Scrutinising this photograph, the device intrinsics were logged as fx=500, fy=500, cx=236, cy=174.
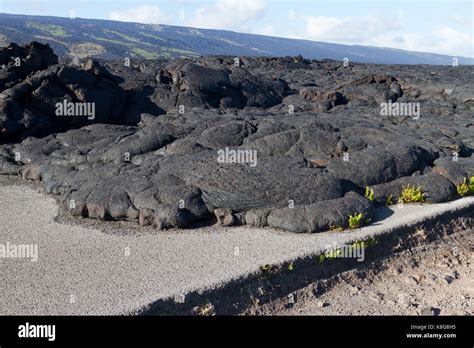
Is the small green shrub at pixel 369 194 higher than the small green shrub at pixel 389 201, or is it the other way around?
the small green shrub at pixel 369 194

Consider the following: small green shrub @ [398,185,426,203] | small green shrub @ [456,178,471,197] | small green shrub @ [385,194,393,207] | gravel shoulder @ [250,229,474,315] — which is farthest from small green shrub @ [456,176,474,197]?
gravel shoulder @ [250,229,474,315]

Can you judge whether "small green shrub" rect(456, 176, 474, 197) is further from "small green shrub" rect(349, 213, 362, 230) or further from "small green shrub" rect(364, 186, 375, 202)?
"small green shrub" rect(349, 213, 362, 230)

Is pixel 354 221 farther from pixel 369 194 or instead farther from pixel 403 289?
pixel 403 289

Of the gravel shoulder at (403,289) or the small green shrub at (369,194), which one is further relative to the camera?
the small green shrub at (369,194)

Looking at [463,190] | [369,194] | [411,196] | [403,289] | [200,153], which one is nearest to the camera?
[403,289]

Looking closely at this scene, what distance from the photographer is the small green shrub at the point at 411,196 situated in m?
19.6

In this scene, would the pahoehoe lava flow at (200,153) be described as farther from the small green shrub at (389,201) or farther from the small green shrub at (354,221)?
the small green shrub at (354,221)

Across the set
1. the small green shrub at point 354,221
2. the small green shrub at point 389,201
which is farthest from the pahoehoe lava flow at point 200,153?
the small green shrub at point 354,221

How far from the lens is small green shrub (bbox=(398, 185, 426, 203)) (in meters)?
19.6

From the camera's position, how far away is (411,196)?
19609 mm

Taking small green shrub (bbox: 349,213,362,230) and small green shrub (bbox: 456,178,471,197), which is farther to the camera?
small green shrub (bbox: 456,178,471,197)

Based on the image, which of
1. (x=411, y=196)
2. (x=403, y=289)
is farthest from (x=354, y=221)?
(x=411, y=196)
